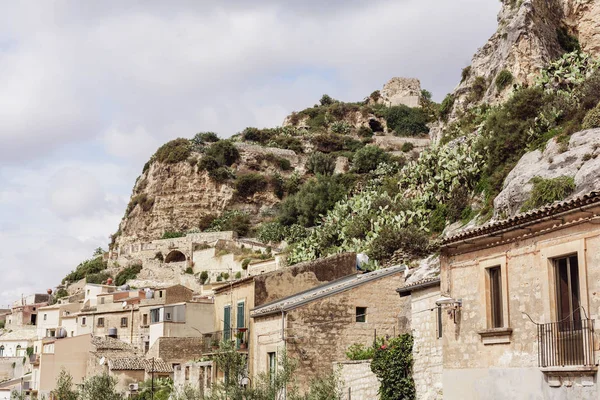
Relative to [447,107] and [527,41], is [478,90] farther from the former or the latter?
[527,41]

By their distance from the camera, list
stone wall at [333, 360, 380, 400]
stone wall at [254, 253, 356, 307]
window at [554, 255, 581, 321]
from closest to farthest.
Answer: window at [554, 255, 581, 321] < stone wall at [333, 360, 380, 400] < stone wall at [254, 253, 356, 307]

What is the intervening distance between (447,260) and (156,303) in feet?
126

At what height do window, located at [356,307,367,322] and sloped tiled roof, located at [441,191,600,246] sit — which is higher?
sloped tiled roof, located at [441,191,600,246]

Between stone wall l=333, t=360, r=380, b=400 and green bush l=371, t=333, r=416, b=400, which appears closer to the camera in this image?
green bush l=371, t=333, r=416, b=400

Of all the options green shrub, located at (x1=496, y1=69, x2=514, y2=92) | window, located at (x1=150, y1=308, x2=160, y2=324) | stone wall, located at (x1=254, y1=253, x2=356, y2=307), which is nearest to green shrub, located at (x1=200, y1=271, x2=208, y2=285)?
window, located at (x1=150, y1=308, x2=160, y2=324)

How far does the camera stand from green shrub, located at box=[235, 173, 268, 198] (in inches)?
3991

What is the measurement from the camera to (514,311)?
17406 mm

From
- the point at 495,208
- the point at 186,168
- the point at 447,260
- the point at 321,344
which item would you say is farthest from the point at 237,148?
the point at 447,260

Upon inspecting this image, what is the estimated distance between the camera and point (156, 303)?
2194 inches

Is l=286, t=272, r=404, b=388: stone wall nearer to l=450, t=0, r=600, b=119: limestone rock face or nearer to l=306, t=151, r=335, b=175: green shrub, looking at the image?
l=450, t=0, r=600, b=119: limestone rock face

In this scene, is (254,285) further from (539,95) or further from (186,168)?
(186,168)

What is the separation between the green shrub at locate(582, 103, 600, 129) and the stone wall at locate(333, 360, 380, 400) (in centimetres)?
1823

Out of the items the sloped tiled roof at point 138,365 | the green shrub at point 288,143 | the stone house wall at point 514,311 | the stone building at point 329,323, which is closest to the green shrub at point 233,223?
the green shrub at point 288,143

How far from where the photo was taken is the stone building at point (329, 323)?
28.0 metres
